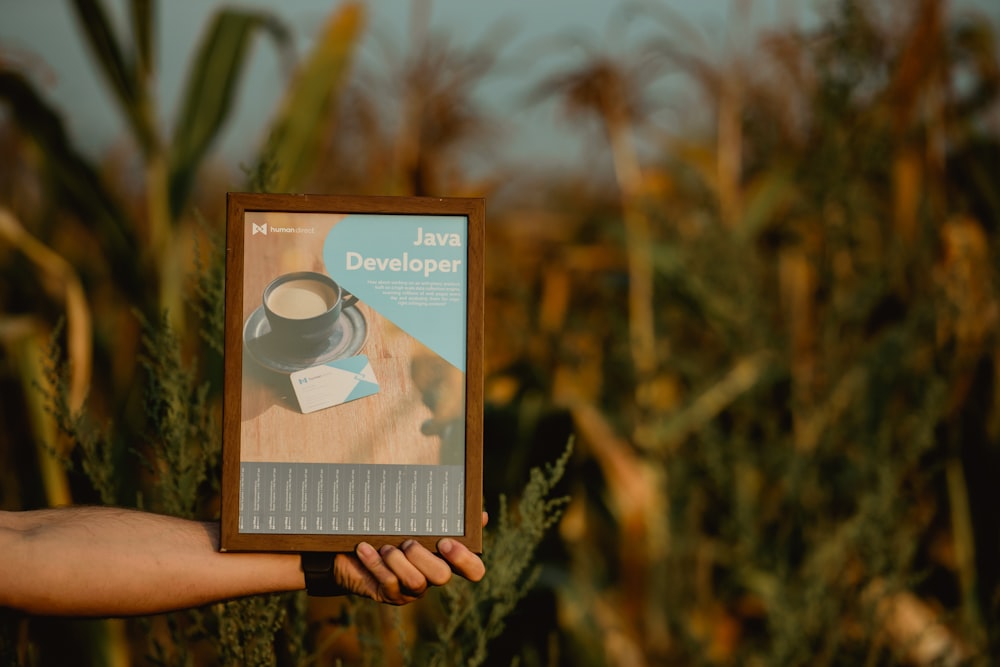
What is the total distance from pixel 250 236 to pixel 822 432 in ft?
6.36

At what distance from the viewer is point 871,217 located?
121 inches

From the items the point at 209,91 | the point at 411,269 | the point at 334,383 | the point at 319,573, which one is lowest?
the point at 319,573

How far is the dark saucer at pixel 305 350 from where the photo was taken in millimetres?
1085

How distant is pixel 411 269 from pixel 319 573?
0.36 meters

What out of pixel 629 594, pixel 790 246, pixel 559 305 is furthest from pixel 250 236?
pixel 559 305

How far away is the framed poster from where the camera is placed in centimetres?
106

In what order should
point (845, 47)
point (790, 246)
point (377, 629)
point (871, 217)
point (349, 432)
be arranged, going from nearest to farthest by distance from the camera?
point (349, 432)
point (377, 629)
point (845, 47)
point (871, 217)
point (790, 246)

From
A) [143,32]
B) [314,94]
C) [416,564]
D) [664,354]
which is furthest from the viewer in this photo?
[664,354]

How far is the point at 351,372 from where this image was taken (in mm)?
1084

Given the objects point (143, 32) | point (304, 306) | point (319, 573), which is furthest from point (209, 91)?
point (319, 573)

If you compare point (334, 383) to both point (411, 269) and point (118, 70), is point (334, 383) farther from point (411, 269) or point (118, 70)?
point (118, 70)

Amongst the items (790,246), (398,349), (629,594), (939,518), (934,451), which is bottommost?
(629,594)

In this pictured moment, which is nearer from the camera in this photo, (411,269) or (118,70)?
(411,269)

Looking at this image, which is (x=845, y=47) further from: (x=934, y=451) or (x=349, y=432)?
(x=349, y=432)
